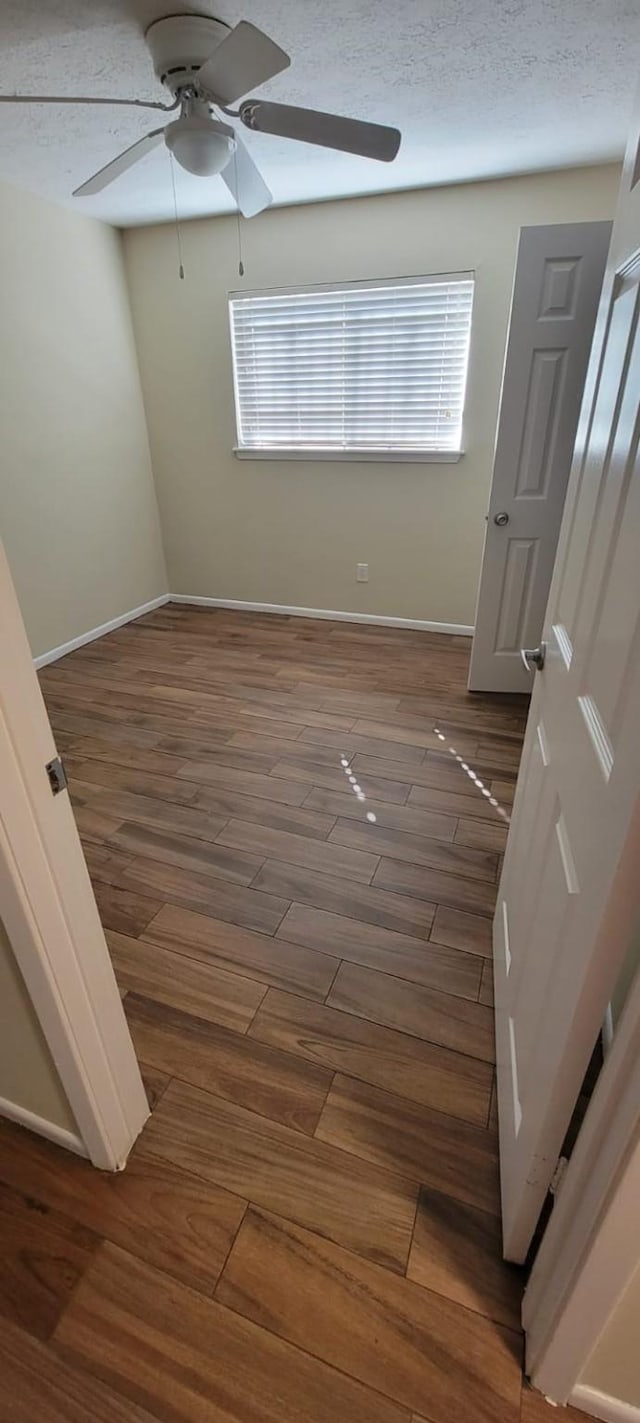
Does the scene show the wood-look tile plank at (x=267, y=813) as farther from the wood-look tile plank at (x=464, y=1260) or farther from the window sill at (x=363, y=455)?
the window sill at (x=363, y=455)

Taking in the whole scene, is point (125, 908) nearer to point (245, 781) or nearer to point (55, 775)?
point (245, 781)

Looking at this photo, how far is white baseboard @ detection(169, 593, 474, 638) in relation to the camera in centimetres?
400

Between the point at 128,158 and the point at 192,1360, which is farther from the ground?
the point at 128,158

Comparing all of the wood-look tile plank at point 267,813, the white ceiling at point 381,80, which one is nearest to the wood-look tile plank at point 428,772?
the wood-look tile plank at point 267,813

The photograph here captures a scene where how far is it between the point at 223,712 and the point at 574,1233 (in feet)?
8.31

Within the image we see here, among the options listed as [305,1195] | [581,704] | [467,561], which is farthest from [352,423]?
[305,1195]

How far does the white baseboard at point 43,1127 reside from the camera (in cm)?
120

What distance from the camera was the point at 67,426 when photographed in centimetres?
354

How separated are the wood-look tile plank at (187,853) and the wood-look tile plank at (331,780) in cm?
44

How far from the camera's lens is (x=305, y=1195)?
3.80 ft

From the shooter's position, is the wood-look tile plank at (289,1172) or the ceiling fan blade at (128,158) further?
the ceiling fan blade at (128,158)

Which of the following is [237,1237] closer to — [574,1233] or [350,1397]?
[350,1397]

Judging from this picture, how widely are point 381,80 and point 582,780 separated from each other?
259 centimetres

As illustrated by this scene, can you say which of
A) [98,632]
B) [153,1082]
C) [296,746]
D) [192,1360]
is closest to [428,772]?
[296,746]
